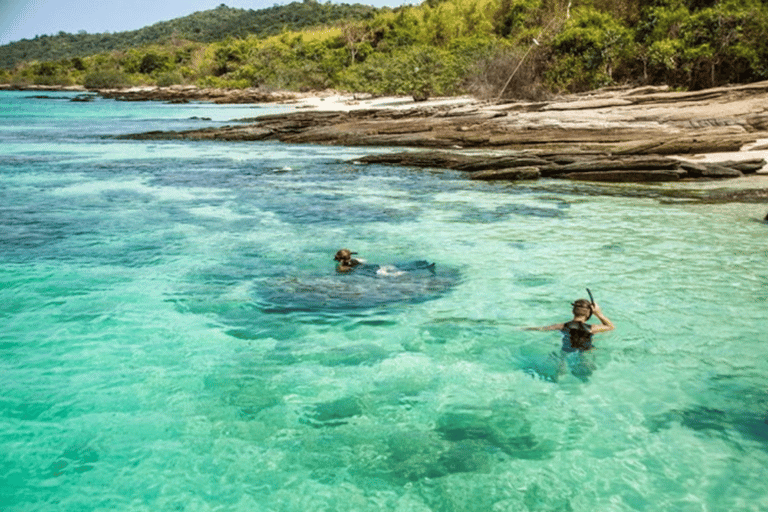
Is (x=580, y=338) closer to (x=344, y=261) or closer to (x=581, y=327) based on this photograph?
(x=581, y=327)

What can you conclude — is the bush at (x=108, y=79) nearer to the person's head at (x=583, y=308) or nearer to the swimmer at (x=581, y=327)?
the swimmer at (x=581, y=327)

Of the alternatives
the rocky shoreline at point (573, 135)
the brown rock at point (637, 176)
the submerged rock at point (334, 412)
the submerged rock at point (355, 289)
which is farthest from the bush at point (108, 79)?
the submerged rock at point (334, 412)

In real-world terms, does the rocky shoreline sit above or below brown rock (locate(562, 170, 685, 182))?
above

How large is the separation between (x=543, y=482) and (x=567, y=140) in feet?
63.6

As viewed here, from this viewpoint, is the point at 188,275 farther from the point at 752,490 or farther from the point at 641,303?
the point at 752,490

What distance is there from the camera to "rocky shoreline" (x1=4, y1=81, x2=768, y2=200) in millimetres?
16750

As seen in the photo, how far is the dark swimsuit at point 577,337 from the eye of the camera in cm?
627

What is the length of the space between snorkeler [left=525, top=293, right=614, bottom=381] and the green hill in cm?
13958

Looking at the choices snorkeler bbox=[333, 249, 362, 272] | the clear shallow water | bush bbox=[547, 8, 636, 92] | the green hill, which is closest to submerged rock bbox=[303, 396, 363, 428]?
the clear shallow water

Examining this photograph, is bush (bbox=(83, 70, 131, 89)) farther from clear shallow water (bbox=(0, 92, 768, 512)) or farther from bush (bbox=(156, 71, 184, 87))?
clear shallow water (bbox=(0, 92, 768, 512))

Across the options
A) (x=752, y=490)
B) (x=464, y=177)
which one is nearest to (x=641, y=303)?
(x=752, y=490)

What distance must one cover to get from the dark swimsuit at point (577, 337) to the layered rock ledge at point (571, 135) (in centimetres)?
1104

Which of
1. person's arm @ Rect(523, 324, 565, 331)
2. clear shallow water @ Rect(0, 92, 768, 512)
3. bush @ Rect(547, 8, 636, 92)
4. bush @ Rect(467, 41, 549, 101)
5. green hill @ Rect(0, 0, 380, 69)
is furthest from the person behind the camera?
green hill @ Rect(0, 0, 380, 69)

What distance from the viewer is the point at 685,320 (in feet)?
23.9
